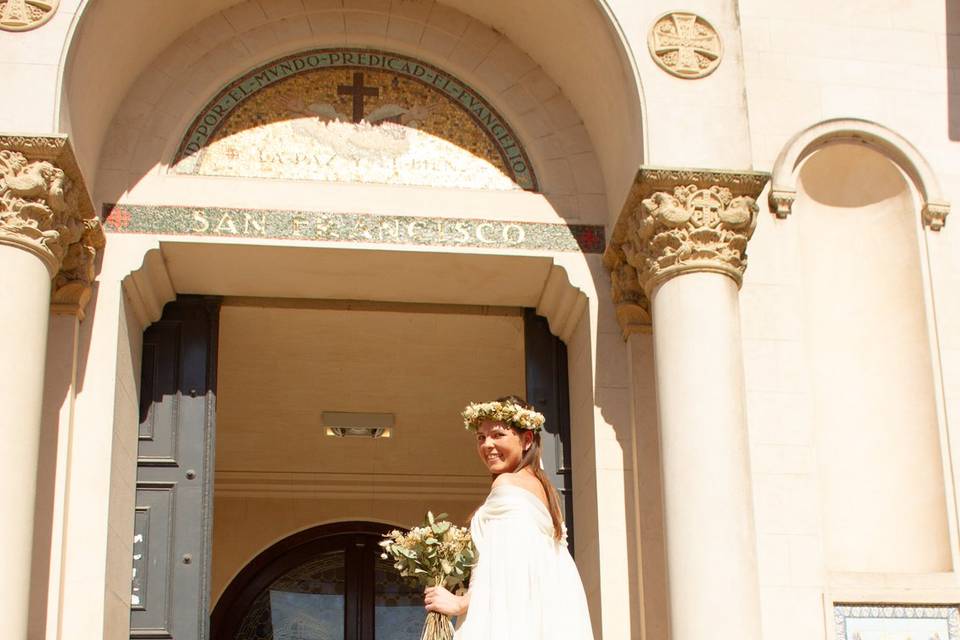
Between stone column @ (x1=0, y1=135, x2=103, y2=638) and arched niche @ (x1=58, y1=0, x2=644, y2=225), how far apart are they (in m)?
A: 0.74

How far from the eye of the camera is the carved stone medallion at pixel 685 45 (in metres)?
8.87

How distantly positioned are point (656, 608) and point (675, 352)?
1476 mm

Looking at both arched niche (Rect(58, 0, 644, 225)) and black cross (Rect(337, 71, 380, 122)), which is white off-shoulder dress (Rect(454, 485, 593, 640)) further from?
black cross (Rect(337, 71, 380, 122))

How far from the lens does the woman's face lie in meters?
7.23

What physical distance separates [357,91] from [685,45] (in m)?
2.16

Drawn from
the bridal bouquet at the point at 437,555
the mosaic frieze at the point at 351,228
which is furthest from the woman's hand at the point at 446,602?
the mosaic frieze at the point at 351,228

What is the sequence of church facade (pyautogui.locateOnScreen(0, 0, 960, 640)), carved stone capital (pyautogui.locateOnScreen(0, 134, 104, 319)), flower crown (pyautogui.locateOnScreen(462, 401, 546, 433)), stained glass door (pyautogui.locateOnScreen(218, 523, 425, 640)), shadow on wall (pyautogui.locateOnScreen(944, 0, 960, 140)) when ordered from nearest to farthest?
1. flower crown (pyautogui.locateOnScreen(462, 401, 546, 433))
2. carved stone capital (pyautogui.locateOnScreen(0, 134, 104, 319))
3. church facade (pyautogui.locateOnScreen(0, 0, 960, 640))
4. shadow on wall (pyautogui.locateOnScreen(944, 0, 960, 140))
5. stained glass door (pyautogui.locateOnScreen(218, 523, 425, 640))

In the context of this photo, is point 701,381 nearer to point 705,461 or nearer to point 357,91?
point 705,461

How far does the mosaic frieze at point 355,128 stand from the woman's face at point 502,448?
8.90 ft

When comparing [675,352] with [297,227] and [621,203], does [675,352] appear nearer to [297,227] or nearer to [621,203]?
[621,203]

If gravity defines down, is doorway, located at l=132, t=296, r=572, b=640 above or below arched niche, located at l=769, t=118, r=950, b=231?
below

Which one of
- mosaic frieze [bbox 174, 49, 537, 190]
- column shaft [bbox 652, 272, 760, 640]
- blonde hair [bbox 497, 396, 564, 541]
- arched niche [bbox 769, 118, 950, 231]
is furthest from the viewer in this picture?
mosaic frieze [bbox 174, 49, 537, 190]

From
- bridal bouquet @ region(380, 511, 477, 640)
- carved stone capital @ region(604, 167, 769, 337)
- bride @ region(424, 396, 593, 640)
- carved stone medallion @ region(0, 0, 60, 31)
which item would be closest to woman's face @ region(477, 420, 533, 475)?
→ bride @ region(424, 396, 593, 640)

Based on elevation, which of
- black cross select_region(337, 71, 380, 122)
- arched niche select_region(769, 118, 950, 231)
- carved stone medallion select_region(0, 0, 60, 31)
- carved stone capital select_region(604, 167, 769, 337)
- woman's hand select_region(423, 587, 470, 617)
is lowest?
woman's hand select_region(423, 587, 470, 617)
